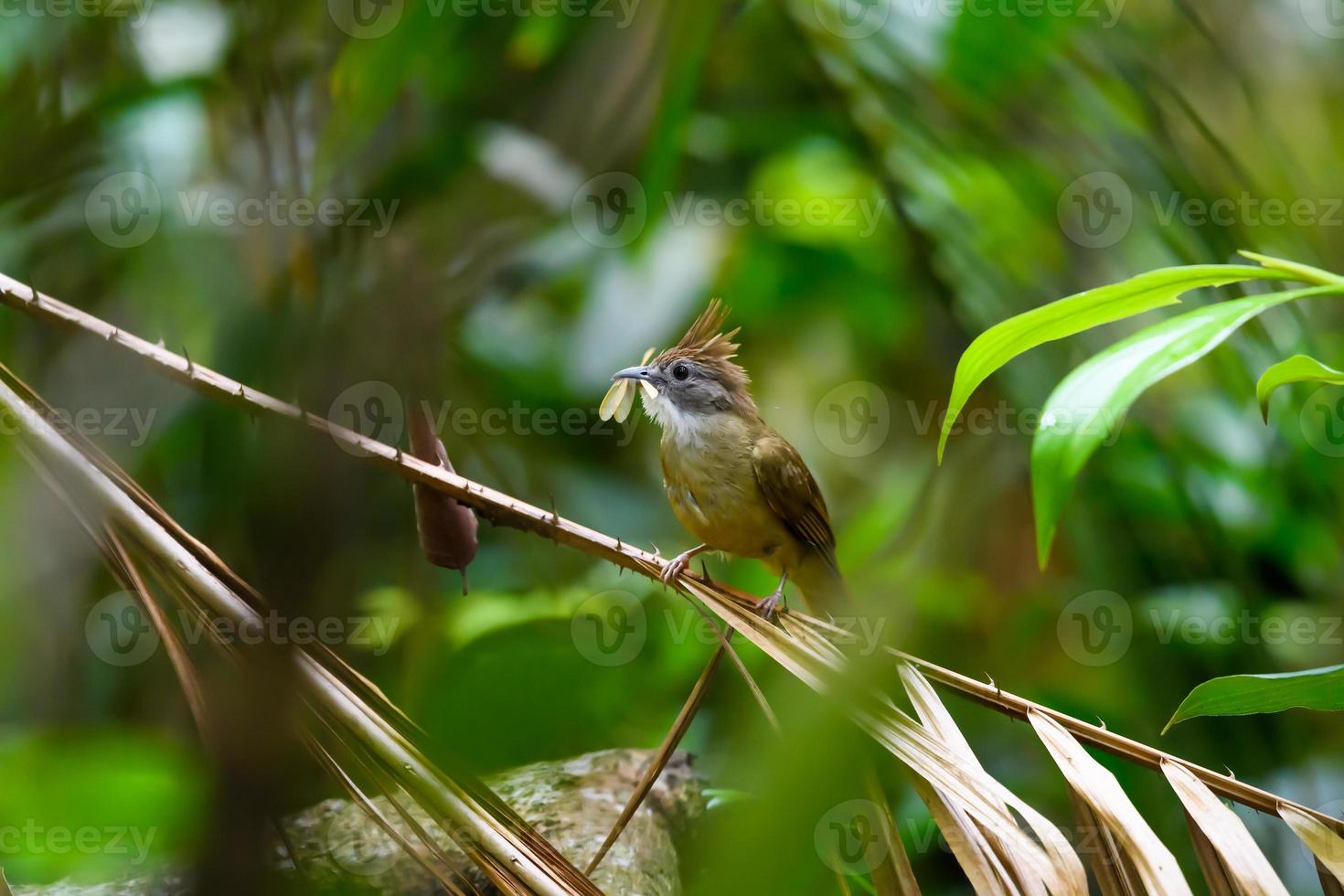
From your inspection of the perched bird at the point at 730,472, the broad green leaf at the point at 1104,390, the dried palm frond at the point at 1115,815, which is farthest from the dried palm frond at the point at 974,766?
the perched bird at the point at 730,472

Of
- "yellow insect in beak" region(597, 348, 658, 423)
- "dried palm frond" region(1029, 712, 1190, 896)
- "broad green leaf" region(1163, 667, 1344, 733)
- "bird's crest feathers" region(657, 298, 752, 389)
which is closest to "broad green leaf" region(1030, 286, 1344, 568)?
"dried palm frond" region(1029, 712, 1190, 896)

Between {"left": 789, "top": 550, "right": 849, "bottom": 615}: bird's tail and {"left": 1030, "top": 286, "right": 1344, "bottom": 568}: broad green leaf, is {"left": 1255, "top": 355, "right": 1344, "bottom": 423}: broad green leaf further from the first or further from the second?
{"left": 789, "top": 550, "right": 849, "bottom": 615}: bird's tail

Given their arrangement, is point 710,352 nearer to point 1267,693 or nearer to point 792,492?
point 792,492

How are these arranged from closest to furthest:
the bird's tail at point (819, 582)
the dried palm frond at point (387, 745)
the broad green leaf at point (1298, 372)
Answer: the dried palm frond at point (387, 745), the broad green leaf at point (1298, 372), the bird's tail at point (819, 582)

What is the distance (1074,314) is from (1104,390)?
0.17m

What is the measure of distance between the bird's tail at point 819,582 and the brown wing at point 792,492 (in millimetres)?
26

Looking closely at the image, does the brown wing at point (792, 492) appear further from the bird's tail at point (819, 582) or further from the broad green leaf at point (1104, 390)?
the broad green leaf at point (1104, 390)

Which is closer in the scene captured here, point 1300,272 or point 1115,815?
point 1115,815

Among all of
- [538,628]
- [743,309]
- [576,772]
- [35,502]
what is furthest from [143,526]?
[743,309]

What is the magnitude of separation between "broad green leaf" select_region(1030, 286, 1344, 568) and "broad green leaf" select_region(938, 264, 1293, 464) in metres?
0.05

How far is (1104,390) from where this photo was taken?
1.18 m

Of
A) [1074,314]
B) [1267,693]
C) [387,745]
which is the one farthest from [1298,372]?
[387,745]

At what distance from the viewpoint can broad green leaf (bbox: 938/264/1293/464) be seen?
4.20 feet

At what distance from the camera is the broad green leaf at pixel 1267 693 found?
1284 mm
